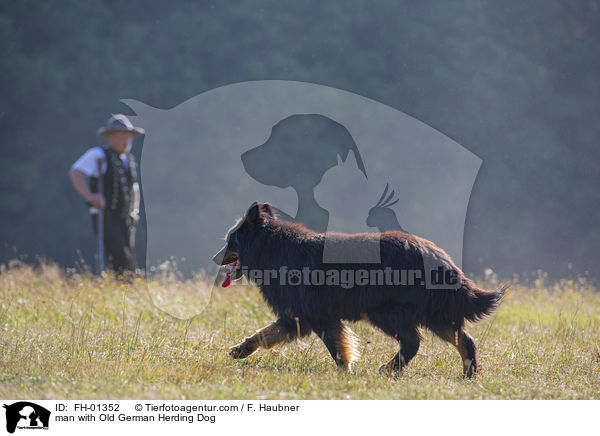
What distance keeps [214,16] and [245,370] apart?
9994 mm

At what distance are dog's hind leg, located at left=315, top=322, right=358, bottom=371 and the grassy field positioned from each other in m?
0.12

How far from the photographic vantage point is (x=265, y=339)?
15.9 feet

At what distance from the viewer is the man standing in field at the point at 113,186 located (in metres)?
7.90

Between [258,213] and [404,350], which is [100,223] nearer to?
[258,213]

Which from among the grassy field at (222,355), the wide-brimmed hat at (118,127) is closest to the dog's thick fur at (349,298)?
the grassy field at (222,355)

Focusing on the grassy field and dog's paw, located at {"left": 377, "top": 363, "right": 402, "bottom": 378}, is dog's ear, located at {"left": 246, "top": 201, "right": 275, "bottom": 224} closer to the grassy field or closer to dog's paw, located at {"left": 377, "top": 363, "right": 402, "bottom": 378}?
the grassy field

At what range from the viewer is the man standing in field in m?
7.90

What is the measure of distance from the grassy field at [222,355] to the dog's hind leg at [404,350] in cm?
10

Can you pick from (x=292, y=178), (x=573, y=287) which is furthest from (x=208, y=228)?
(x=573, y=287)

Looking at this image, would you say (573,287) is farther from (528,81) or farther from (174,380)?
(174,380)

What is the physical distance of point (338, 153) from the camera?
12094 millimetres
